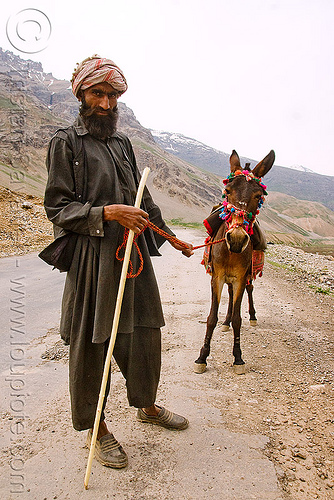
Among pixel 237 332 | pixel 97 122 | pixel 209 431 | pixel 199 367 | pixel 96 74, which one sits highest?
pixel 96 74

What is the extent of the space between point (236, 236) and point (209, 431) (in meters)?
2.01

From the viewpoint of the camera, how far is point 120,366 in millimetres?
2898

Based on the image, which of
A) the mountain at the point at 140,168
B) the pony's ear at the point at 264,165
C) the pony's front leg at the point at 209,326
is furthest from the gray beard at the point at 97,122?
the pony's front leg at the point at 209,326

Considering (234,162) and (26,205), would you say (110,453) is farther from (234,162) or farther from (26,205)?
(26,205)

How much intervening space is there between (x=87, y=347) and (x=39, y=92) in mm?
194431

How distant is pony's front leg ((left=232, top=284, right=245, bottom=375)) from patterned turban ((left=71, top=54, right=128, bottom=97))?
3120mm

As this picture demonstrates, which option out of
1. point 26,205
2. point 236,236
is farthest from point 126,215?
point 26,205

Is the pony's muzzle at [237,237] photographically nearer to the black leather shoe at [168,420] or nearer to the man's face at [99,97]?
the black leather shoe at [168,420]

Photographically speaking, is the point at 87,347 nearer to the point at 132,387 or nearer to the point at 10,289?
the point at 132,387

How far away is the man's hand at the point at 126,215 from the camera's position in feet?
8.10

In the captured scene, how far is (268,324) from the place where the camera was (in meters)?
6.46

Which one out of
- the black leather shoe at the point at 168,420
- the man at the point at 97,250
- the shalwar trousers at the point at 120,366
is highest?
the man at the point at 97,250

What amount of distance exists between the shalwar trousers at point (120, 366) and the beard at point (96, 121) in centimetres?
151

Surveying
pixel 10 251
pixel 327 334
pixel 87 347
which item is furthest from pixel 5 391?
pixel 10 251
